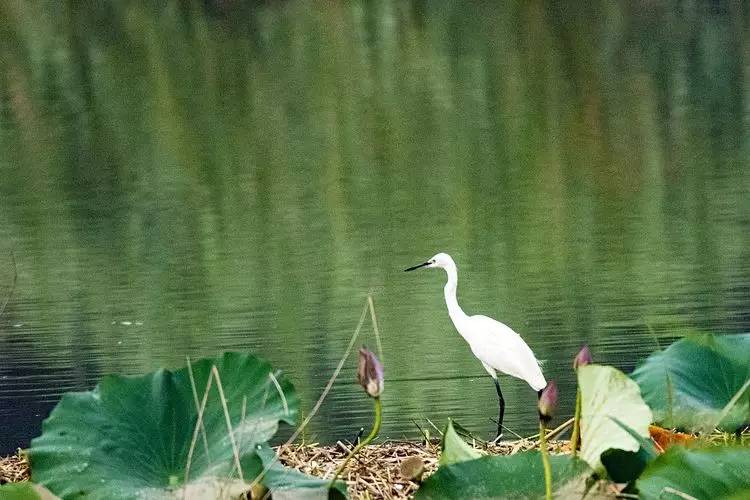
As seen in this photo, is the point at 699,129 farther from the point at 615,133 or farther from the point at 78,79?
the point at 78,79

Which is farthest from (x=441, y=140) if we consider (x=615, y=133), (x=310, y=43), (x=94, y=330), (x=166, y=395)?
(x=166, y=395)

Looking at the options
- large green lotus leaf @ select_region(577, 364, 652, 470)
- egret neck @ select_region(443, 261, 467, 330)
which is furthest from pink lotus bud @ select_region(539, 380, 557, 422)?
egret neck @ select_region(443, 261, 467, 330)

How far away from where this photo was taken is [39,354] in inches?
171

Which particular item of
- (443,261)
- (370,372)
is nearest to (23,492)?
(370,372)

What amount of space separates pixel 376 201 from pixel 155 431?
5597 mm

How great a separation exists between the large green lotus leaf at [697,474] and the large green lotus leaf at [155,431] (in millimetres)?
493

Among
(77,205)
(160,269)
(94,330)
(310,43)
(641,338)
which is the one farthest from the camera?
(310,43)

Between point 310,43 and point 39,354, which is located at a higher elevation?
point 310,43

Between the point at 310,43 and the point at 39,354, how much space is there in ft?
41.5

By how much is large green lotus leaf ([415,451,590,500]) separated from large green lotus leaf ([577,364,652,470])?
42mm

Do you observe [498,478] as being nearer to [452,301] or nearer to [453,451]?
[453,451]

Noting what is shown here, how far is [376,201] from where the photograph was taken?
7.41 m

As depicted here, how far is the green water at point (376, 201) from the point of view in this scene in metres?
4.27

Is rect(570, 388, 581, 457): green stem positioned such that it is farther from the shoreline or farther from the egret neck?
the egret neck
